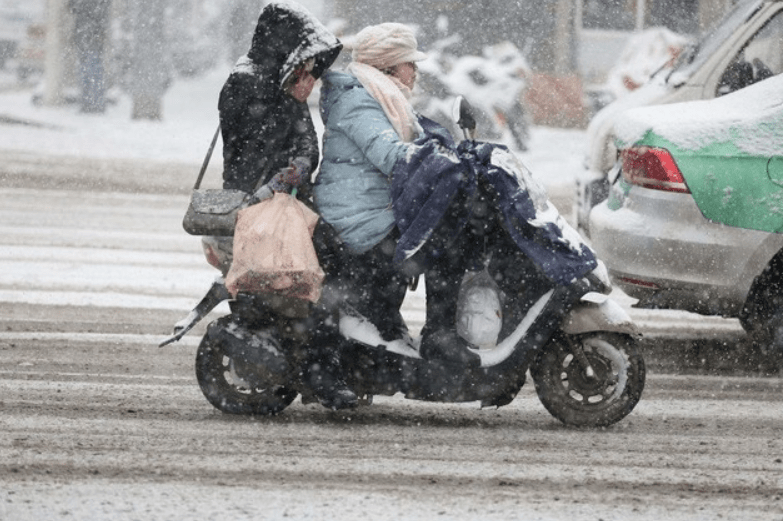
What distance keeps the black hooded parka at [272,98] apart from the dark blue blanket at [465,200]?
0.51 metres

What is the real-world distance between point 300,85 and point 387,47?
0.40 m

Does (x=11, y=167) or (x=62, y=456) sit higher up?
(x=62, y=456)

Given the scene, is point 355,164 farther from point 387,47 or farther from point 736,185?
point 736,185

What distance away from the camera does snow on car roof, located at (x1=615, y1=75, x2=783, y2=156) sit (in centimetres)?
809

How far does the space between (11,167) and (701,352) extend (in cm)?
1197

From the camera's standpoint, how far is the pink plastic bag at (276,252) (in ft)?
21.2

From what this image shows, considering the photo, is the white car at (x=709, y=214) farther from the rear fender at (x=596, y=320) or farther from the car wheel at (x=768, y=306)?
the rear fender at (x=596, y=320)

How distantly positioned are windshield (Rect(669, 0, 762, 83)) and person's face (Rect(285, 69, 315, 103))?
14.1 feet

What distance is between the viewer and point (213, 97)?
33.8 meters

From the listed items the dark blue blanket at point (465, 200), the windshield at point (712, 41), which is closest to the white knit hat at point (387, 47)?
the dark blue blanket at point (465, 200)

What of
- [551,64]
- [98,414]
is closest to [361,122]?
[98,414]

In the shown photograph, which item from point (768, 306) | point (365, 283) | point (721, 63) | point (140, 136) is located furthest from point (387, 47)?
point (140, 136)

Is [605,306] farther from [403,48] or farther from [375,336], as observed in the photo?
[403,48]

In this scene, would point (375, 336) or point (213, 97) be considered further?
point (213, 97)
